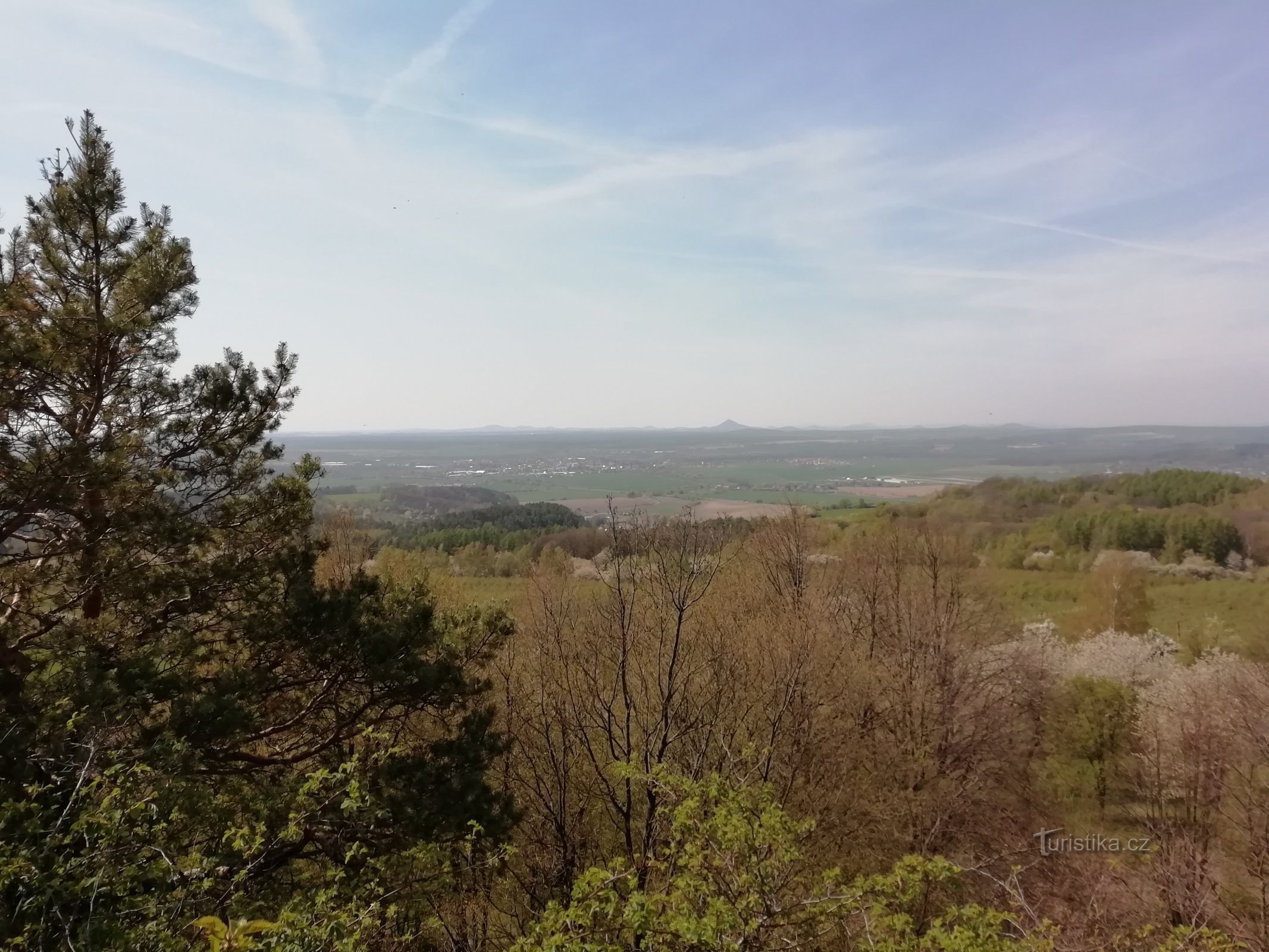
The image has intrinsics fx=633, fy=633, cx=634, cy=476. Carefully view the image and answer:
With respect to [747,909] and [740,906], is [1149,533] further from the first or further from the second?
[740,906]

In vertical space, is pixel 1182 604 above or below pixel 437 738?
below

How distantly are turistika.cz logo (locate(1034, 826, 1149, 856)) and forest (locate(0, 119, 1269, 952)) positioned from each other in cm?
13

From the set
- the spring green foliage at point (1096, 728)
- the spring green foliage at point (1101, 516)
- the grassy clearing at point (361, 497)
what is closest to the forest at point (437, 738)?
the spring green foliage at point (1096, 728)

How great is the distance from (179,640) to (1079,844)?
18.6 m

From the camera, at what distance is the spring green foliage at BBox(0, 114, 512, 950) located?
5.06 meters

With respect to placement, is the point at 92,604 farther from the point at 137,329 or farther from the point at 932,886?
the point at 932,886

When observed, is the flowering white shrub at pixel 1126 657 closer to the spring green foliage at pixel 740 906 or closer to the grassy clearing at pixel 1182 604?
the grassy clearing at pixel 1182 604

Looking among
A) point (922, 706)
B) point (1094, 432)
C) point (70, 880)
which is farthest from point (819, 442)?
point (70, 880)

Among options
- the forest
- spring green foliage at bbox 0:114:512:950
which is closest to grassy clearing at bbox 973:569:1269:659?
the forest

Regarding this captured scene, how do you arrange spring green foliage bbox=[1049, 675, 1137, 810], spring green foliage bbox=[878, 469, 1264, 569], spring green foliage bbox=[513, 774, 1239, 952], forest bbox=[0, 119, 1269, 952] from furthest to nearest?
spring green foliage bbox=[878, 469, 1264, 569] < spring green foliage bbox=[1049, 675, 1137, 810] < forest bbox=[0, 119, 1269, 952] < spring green foliage bbox=[513, 774, 1239, 952]

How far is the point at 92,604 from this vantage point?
721 centimetres

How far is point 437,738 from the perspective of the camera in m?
10.4

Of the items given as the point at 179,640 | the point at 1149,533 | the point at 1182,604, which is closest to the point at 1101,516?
the point at 1149,533

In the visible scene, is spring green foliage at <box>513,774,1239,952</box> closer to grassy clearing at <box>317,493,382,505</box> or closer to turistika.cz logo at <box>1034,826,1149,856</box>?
turistika.cz logo at <box>1034,826,1149,856</box>
